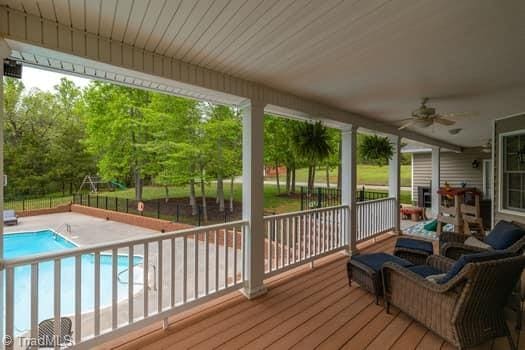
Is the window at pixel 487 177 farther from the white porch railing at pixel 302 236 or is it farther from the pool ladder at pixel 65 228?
the pool ladder at pixel 65 228

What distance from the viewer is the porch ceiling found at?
169cm

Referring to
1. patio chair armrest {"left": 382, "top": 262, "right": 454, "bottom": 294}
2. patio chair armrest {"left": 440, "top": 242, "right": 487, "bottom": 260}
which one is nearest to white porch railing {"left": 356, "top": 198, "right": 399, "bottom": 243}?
patio chair armrest {"left": 440, "top": 242, "right": 487, "bottom": 260}

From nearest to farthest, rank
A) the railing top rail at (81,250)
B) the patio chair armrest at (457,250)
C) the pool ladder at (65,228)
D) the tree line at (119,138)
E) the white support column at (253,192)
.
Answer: the railing top rail at (81,250), the white support column at (253,192), the patio chair armrest at (457,250), the tree line at (119,138), the pool ladder at (65,228)

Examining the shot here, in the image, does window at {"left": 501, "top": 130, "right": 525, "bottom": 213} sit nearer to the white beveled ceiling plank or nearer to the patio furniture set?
the patio furniture set

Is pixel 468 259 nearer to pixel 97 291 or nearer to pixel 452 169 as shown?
pixel 97 291

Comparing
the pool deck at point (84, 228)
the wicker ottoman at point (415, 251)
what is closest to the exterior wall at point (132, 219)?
the pool deck at point (84, 228)

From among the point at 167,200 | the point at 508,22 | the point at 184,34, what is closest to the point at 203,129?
the point at 167,200

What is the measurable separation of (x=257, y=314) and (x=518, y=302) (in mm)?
2686

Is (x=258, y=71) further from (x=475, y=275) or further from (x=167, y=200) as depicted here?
(x=167, y=200)

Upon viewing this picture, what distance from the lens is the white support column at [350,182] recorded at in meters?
4.78

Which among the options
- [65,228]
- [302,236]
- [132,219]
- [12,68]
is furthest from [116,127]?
[302,236]

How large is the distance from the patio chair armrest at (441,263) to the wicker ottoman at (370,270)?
0.25 m

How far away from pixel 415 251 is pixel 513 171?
3.13 meters

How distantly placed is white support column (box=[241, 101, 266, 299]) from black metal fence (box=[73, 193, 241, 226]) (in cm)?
669
